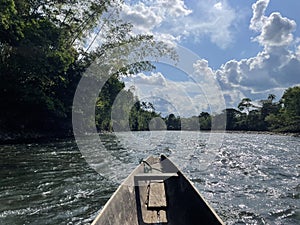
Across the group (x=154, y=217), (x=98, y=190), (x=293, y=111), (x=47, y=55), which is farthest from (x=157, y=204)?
(x=293, y=111)

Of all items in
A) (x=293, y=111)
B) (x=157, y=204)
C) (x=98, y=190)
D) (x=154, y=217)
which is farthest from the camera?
(x=293, y=111)

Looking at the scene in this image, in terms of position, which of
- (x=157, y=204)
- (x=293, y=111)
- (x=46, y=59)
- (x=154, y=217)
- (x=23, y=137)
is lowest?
(x=154, y=217)

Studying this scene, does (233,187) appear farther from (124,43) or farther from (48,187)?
(124,43)

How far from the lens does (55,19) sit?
89.1 ft

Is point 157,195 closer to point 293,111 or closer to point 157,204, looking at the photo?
point 157,204

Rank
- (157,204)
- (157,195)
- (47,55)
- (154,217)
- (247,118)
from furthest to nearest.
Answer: (247,118) < (47,55) < (157,195) < (157,204) < (154,217)

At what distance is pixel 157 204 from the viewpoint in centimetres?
541

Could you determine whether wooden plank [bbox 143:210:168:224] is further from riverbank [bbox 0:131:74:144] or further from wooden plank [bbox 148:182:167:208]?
riverbank [bbox 0:131:74:144]

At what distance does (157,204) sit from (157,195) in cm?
43

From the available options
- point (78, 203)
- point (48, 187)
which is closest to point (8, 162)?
point (48, 187)

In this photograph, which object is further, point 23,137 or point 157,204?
point 23,137

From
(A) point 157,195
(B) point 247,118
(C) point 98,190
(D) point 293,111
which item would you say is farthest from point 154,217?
(B) point 247,118

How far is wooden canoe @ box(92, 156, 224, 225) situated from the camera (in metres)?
3.83

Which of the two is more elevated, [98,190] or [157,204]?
[157,204]
